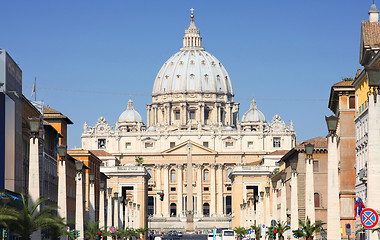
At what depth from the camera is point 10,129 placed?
5741cm

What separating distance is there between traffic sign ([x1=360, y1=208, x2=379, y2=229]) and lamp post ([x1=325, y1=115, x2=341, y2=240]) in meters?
6.36

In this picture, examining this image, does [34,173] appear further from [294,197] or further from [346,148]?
[346,148]

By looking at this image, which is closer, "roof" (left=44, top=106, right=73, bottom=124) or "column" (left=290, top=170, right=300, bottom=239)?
"column" (left=290, top=170, right=300, bottom=239)

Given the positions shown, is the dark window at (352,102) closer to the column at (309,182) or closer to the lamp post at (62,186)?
the column at (309,182)

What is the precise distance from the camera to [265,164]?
581ft

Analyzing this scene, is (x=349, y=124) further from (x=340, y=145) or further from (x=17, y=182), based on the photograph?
(x=17, y=182)

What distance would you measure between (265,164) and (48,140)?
4079 inches

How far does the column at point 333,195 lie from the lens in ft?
108

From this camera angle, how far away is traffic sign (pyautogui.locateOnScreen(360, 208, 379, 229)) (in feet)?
84.8

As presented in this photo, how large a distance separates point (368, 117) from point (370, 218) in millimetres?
5688

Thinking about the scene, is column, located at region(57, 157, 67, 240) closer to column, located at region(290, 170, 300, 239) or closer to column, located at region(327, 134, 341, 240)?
column, located at region(290, 170, 300, 239)

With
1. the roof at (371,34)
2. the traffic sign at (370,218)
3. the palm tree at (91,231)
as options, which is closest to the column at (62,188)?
the roof at (371,34)

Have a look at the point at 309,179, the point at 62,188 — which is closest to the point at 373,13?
the point at 309,179

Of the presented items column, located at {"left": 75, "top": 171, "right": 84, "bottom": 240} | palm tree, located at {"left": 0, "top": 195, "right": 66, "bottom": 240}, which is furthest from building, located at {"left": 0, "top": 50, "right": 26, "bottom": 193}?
palm tree, located at {"left": 0, "top": 195, "right": 66, "bottom": 240}
